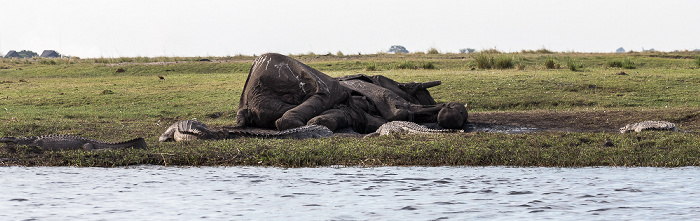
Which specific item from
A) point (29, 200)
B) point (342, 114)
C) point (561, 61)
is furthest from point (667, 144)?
point (561, 61)

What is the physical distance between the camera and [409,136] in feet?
33.9

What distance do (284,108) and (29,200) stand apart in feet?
19.0

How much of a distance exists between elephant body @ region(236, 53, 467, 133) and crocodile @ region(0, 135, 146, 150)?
8.75 feet

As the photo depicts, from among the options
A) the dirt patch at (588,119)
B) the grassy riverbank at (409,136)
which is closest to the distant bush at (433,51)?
the grassy riverbank at (409,136)

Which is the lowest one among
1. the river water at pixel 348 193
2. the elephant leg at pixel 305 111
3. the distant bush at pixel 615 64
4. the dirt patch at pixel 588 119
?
the dirt patch at pixel 588 119

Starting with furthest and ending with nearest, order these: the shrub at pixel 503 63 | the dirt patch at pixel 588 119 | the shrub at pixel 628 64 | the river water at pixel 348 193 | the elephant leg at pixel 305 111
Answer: the shrub at pixel 628 64 < the shrub at pixel 503 63 < the dirt patch at pixel 588 119 < the elephant leg at pixel 305 111 < the river water at pixel 348 193

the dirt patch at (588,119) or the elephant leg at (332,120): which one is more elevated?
the elephant leg at (332,120)

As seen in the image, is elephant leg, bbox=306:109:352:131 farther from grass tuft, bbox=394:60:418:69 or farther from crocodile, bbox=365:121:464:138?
grass tuft, bbox=394:60:418:69

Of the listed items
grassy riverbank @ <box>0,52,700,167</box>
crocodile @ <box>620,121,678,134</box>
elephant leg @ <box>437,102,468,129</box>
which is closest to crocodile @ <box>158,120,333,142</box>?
grassy riverbank @ <box>0,52,700,167</box>

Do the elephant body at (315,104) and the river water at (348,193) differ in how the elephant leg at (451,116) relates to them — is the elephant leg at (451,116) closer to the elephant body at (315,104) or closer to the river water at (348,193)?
the elephant body at (315,104)

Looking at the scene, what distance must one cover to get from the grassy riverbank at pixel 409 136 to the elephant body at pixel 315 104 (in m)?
1.53

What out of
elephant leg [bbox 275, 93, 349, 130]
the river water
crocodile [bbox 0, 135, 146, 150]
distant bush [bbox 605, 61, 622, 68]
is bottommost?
the river water

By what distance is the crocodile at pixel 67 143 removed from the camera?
942 centimetres

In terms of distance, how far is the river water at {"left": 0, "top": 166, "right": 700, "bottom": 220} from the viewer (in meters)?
5.97
